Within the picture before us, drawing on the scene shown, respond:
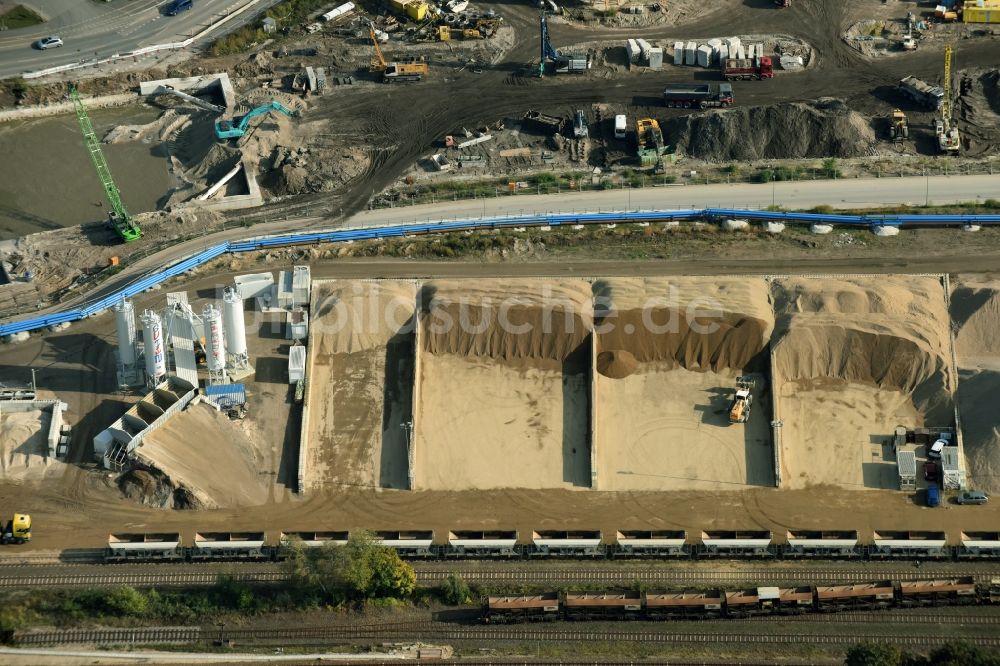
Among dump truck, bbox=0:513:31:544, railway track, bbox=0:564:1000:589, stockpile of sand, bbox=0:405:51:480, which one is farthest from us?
stockpile of sand, bbox=0:405:51:480

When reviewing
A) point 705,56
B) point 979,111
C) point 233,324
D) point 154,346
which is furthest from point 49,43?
point 979,111

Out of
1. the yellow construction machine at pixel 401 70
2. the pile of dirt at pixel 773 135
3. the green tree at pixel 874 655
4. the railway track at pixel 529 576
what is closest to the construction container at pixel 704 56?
the pile of dirt at pixel 773 135

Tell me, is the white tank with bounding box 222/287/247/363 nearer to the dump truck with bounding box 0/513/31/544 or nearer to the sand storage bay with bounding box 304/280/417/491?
the sand storage bay with bounding box 304/280/417/491

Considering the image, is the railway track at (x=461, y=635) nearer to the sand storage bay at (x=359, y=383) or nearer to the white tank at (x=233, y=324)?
the sand storage bay at (x=359, y=383)

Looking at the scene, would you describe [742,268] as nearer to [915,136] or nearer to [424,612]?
[915,136]

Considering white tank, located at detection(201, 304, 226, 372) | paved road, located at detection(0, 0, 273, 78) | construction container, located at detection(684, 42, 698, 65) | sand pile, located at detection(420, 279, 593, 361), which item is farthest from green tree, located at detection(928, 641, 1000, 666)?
paved road, located at detection(0, 0, 273, 78)

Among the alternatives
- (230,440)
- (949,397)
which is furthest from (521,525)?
(949,397)
